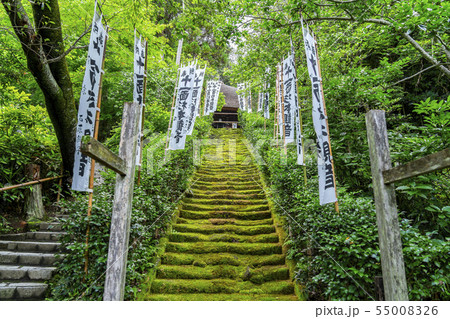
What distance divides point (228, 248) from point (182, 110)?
4521 mm

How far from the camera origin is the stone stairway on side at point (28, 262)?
11.7 ft

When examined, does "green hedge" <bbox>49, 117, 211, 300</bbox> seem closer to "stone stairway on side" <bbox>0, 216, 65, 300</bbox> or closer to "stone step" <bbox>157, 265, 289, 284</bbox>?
"stone stairway on side" <bbox>0, 216, 65, 300</bbox>

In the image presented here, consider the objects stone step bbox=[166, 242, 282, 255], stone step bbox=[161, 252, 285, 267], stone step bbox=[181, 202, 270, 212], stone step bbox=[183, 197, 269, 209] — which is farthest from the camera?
stone step bbox=[183, 197, 269, 209]

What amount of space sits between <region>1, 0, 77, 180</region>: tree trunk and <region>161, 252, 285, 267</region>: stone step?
346 centimetres

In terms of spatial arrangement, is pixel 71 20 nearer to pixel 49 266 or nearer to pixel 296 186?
pixel 49 266

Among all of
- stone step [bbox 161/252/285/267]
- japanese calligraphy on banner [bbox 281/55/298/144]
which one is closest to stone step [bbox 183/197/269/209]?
japanese calligraphy on banner [bbox 281/55/298/144]

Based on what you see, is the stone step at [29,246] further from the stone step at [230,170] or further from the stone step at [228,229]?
the stone step at [230,170]

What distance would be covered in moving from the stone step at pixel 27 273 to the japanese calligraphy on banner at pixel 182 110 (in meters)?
4.02

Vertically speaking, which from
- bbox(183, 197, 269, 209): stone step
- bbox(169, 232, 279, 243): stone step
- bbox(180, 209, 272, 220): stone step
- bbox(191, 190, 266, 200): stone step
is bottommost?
bbox(169, 232, 279, 243): stone step

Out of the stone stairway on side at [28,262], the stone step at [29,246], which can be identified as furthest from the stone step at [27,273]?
the stone step at [29,246]

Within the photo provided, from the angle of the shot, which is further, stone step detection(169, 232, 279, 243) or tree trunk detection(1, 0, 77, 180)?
stone step detection(169, 232, 279, 243)

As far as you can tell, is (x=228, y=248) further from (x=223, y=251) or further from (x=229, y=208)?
(x=229, y=208)

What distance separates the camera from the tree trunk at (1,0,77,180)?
424cm

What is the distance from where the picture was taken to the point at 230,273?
13.6ft
